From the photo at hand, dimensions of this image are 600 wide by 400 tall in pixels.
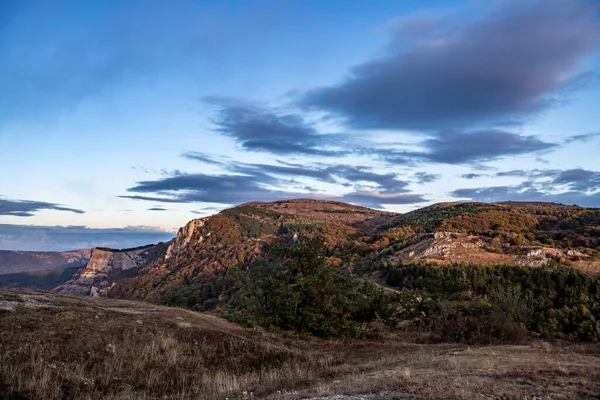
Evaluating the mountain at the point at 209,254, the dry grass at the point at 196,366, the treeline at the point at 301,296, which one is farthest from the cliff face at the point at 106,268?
the dry grass at the point at 196,366

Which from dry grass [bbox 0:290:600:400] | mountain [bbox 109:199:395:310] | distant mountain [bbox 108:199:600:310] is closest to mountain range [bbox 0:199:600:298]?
distant mountain [bbox 108:199:600:310]

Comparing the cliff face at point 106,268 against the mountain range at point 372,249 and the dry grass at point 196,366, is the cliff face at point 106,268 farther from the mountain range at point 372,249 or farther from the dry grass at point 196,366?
the dry grass at point 196,366

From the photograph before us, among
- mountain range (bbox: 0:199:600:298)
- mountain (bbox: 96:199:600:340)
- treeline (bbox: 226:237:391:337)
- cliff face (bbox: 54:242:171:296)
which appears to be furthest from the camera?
cliff face (bbox: 54:242:171:296)

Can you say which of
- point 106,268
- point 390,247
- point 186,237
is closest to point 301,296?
point 390,247

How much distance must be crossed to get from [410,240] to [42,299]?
8642 centimetres

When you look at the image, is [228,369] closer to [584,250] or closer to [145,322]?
[145,322]

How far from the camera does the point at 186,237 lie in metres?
184

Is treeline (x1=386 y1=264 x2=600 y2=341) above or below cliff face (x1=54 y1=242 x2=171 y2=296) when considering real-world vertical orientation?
above

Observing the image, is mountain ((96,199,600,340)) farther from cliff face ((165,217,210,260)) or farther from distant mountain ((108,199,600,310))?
cliff face ((165,217,210,260))

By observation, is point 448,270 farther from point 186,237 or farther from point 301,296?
point 186,237

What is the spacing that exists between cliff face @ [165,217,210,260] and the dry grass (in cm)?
16245

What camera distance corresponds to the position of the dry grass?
10.6m

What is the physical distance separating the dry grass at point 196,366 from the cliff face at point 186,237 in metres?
162

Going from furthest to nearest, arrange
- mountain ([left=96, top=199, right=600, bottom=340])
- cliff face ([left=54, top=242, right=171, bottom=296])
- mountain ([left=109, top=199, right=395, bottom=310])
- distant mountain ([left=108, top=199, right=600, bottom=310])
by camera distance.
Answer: cliff face ([left=54, top=242, right=171, bottom=296]), mountain ([left=109, top=199, right=395, bottom=310]), distant mountain ([left=108, top=199, right=600, bottom=310]), mountain ([left=96, top=199, right=600, bottom=340])
